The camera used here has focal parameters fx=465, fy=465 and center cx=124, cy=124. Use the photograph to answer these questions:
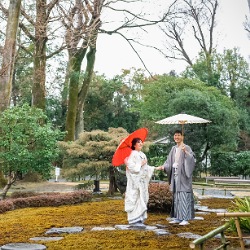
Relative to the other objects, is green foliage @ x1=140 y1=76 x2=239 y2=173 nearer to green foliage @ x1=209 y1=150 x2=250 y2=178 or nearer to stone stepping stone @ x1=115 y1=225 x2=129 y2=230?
green foliage @ x1=209 y1=150 x2=250 y2=178

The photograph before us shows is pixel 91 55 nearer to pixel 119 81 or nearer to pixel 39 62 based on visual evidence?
pixel 39 62

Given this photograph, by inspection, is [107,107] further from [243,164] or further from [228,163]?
[243,164]

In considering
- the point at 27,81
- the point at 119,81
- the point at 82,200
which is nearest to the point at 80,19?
the point at 27,81

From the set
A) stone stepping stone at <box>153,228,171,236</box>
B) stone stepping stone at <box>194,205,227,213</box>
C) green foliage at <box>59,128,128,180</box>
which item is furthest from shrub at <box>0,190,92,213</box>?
stone stepping stone at <box>153,228,171,236</box>

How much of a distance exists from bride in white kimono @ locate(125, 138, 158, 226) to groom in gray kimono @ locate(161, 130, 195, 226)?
677 mm

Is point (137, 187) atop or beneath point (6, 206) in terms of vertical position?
atop

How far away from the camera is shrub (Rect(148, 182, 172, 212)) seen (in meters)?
10.6

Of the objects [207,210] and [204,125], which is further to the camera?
[204,125]

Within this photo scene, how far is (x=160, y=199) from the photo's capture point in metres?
10.6

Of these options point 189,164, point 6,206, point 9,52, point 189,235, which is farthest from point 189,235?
point 9,52

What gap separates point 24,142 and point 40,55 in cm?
814

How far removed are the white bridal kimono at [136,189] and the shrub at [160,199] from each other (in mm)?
1824

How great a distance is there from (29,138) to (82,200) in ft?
7.57

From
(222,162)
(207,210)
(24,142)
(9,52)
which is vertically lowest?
(207,210)
